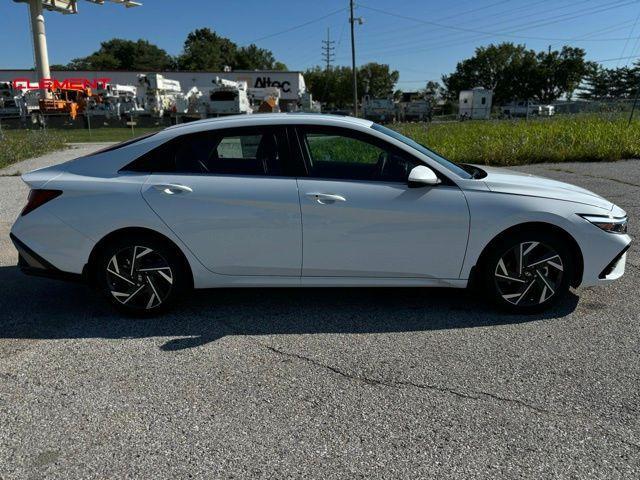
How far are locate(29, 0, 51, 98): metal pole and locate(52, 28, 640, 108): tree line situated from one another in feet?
191

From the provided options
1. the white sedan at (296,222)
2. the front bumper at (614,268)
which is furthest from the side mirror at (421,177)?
the front bumper at (614,268)

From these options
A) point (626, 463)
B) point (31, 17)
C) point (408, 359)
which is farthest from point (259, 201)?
point (31, 17)

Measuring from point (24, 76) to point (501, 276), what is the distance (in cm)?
7127

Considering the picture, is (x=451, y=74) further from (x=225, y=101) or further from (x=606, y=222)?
(x=606, y=222)

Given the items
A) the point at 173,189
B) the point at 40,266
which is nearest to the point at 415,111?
the point at 173,189

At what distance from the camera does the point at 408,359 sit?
352cm

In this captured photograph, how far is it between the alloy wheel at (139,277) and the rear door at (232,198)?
307 millimetres

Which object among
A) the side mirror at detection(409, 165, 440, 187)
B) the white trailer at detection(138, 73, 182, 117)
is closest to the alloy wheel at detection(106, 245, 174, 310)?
the side mirror at detection(409, 165, 440, 187)

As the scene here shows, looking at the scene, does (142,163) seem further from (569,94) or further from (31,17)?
(569,94)

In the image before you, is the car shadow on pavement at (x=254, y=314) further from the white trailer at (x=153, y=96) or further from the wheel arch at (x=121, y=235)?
the white trailer at (x=153, y=96)

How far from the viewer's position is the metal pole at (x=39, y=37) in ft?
153

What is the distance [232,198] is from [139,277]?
38.6 inches

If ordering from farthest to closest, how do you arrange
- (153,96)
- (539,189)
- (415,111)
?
1. (415,111)
2. (153,96)
3. (539,189)

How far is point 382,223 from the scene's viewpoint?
12.9ft
